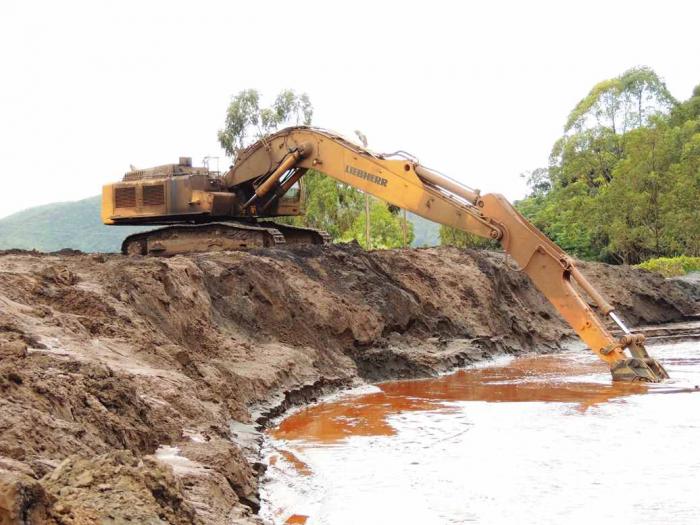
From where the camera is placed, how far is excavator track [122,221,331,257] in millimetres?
20859

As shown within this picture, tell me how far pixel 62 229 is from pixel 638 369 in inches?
5219

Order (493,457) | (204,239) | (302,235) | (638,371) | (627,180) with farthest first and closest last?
1. (627,180)
2. (302,235)
3. (204,239)
4. (638,371)
5. (493,457)

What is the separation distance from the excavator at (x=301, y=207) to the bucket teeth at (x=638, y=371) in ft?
0.05

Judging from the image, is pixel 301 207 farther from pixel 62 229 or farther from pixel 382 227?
pixel 62 229

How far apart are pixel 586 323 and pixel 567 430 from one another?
16.7ft

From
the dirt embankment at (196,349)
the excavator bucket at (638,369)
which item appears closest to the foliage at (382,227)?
the dirt embankment at (196,349)

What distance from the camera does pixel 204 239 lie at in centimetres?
2120

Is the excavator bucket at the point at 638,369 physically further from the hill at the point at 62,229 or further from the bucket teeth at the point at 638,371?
the hill at the point at 62,229

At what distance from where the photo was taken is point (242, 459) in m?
7.78

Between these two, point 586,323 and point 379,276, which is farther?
point 379,276

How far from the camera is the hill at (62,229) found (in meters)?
125

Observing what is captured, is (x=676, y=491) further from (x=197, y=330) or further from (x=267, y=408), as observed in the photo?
(x=197, y=330)

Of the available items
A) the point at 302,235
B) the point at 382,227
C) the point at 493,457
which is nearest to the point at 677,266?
the point at 302,235

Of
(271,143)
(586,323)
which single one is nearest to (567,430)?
(586,323)
